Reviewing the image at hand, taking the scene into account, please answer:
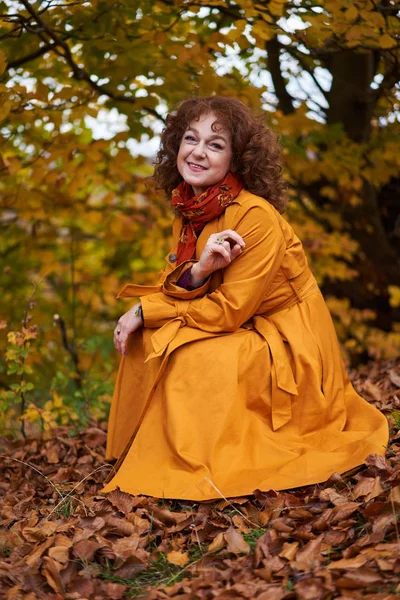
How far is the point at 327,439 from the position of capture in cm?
301

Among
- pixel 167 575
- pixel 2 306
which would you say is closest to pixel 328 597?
pixel 167 575

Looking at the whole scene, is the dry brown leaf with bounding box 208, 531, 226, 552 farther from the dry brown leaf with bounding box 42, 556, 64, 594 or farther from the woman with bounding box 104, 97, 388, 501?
the dry brown leaf with bounding box 42, 556, 64, 594

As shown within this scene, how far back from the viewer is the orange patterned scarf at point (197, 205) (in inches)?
124

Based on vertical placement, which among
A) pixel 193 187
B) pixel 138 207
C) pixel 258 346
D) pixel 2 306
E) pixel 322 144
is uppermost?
pixel 193 187

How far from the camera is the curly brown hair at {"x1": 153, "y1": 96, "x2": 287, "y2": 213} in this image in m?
3.21

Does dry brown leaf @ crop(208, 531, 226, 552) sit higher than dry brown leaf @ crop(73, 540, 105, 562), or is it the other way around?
dry brown leaf @ crop(208, 531, 226, 552)

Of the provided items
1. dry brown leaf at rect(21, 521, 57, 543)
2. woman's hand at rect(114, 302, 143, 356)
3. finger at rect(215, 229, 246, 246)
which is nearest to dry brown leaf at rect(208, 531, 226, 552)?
dry brown leaf at rect(21, 521, 57, 543)

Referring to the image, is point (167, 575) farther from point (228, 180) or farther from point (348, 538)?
point (228, 180)

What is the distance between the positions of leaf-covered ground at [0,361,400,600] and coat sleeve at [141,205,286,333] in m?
0.72

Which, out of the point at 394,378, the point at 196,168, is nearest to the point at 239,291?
the point at 196,168

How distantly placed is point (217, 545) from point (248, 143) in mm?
1728

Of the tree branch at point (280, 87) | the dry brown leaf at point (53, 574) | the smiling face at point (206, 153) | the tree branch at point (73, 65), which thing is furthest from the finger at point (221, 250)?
the tree branch at point (280, 87)

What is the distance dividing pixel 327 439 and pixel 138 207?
420cm

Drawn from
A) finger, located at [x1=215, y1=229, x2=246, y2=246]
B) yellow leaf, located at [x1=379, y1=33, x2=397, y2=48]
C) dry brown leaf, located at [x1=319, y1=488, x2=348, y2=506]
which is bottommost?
dry brown leaf, located at [x1=319, y1=488, x2=348, y2=506]
